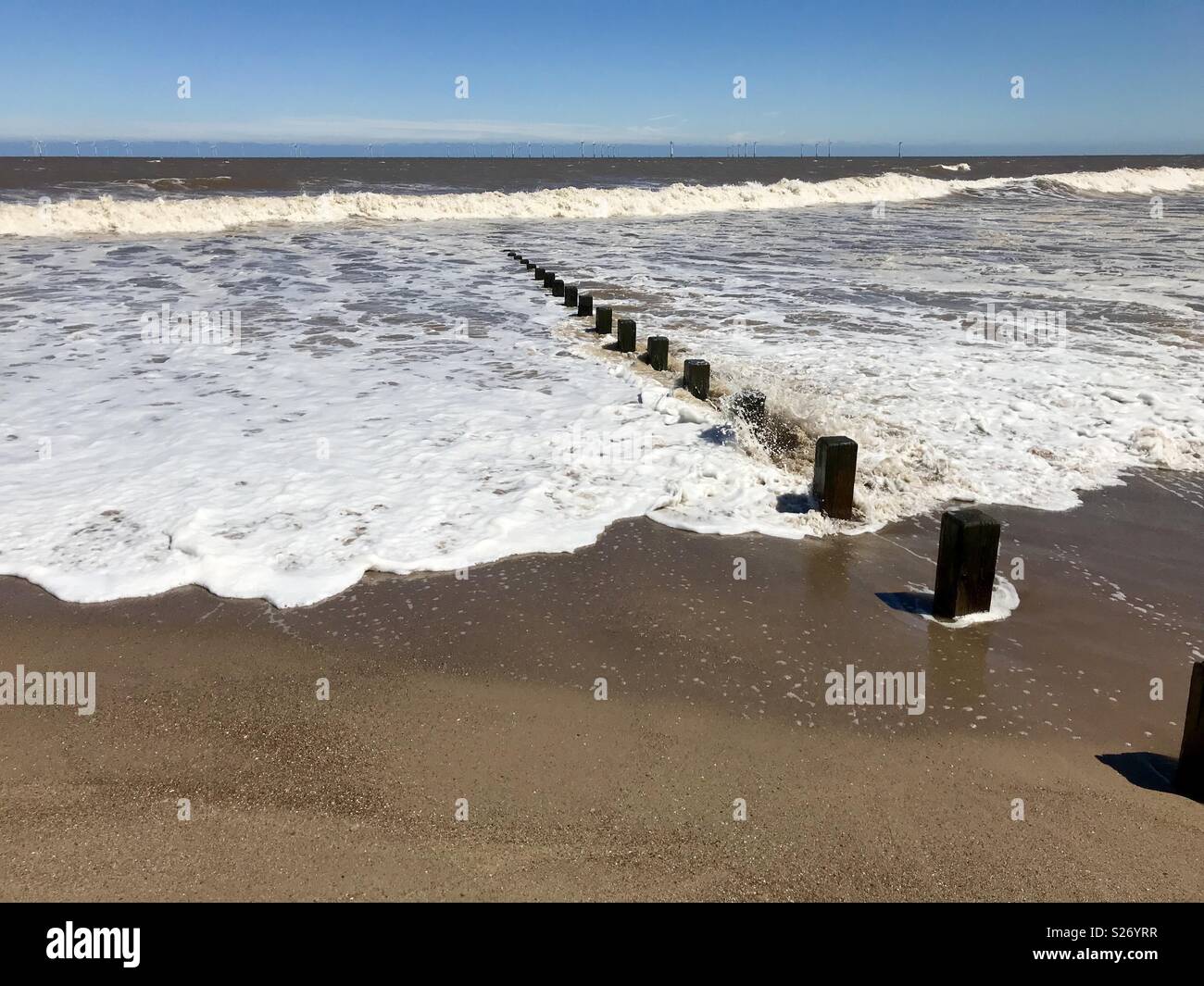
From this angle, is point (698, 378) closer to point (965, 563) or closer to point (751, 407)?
point (751, 407)

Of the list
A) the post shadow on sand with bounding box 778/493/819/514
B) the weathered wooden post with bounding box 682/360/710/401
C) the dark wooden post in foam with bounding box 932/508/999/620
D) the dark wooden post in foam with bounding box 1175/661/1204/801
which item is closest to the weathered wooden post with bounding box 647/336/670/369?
the weathered wooden post with bounding box 682/360/710/401

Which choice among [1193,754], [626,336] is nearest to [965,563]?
[1193,754]

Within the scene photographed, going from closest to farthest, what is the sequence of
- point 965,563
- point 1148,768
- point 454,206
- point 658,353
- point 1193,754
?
point 1193,754
point 1148,768
point 965,563
point 658,353
point 454,206

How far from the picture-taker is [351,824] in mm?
2912

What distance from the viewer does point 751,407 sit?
6.78m

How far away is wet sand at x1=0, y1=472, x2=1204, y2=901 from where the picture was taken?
2.75m

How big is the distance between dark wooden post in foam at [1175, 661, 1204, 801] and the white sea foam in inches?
1065

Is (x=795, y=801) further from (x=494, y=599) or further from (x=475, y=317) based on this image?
(x=475, y=317)

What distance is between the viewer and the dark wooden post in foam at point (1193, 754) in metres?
2.93

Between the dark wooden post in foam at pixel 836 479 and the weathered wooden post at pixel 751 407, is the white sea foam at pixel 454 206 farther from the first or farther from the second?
the dark wooden post in foam at pixel 836 479

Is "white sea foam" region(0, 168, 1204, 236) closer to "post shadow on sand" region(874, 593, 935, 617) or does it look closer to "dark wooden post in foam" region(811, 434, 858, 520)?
"dark wooden post in foam" region(811, 434, 858, 520)

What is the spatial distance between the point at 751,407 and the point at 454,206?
87.3 feet
